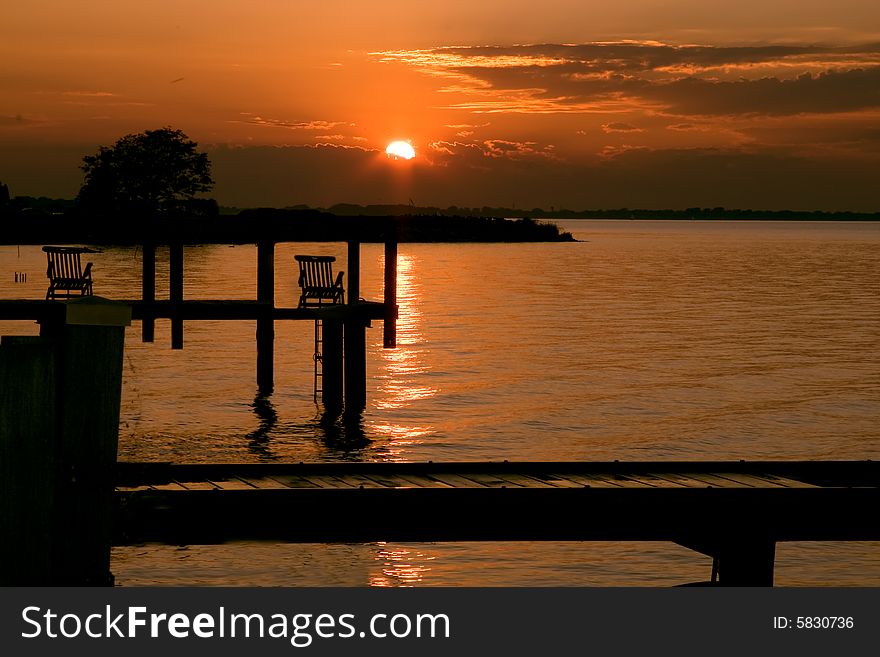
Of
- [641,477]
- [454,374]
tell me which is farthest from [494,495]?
[454,374]

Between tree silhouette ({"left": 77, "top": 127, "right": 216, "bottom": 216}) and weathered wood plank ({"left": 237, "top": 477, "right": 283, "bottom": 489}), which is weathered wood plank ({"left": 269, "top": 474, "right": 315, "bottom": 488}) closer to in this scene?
weathered wood plank ({"left": 237, "top": 477, "right": 283, "bottom": 489})

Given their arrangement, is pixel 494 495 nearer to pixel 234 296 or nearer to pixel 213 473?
pixel 213 473

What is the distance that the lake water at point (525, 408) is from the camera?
13.3 meters

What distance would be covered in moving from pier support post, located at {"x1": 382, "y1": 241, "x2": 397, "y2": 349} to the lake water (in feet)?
5.01

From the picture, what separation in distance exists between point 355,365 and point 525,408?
536 centimetres

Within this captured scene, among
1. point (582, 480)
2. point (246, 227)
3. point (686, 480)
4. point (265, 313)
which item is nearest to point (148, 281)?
point (246, 227)

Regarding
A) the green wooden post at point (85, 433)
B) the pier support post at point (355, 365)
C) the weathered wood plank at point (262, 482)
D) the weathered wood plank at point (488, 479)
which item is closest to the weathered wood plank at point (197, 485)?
the weathered wood plank at point (262, 482)

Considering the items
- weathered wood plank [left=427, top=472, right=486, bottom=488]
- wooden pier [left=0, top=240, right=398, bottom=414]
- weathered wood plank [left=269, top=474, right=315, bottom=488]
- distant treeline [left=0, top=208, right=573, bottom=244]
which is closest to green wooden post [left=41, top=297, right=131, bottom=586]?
weathered wood plank [left=269, top=474, right=315, bottom=488]

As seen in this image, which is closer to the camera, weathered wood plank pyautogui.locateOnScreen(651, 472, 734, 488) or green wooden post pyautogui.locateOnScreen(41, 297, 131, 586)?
green wooden post pyautogui.locateOnScreen(41, 297, 131, 586)

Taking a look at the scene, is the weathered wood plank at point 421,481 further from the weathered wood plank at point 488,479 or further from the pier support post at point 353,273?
the pier support post at point 353,273

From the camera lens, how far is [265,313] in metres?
23.8

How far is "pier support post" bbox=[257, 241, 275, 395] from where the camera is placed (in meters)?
24.2

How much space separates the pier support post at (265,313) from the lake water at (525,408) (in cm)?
55

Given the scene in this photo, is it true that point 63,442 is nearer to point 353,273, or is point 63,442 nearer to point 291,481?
point 291,481
